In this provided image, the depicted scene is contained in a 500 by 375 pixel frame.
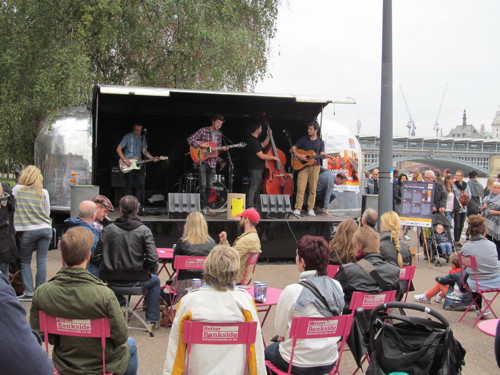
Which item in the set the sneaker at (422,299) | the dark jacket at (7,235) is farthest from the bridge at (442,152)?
the dark jacket at (7,235)

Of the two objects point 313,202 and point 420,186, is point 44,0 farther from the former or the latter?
point 420,186

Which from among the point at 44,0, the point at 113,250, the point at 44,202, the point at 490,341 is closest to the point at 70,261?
the point at 113,250

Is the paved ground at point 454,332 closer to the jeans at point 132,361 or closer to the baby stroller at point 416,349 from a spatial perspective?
Result: the jeans at point 132,361

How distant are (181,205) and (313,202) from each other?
106 inches

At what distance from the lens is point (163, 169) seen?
13133 mm

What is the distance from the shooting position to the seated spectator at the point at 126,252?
5.43 meters

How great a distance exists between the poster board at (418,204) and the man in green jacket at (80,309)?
7940 mm

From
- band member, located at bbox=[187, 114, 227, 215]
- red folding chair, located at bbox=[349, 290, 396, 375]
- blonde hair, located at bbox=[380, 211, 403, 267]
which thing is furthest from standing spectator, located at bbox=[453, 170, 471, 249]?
red folding chair, located at bbox=[349, 290, 396, 375]

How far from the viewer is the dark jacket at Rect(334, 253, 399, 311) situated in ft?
14.9

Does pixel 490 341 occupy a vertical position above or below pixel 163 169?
below

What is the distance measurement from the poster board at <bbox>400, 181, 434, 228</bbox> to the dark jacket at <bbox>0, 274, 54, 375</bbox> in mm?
9141

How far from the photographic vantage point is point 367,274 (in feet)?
15.2

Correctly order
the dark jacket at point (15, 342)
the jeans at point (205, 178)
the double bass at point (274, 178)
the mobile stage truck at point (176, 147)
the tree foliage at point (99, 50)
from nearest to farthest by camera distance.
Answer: the dark jacket at point (15, 342) → the mobile stage truck at point (176, 147) → the jeans at point (205, 178) → the double bass at point (274, 178) → the tree foliage at point (99, 50)

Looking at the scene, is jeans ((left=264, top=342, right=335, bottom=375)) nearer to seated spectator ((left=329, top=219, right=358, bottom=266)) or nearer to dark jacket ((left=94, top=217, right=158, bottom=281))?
seated spectator ((left=329, top=219, right=358, bottom=266))
